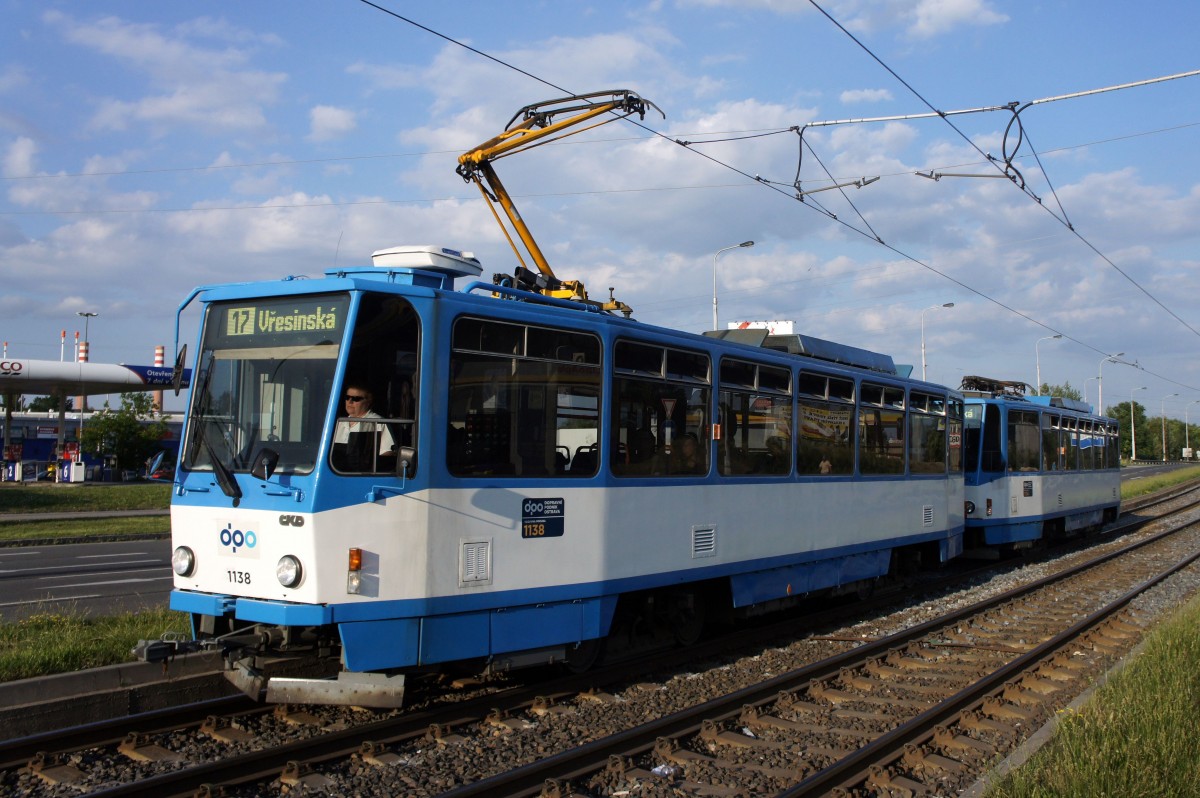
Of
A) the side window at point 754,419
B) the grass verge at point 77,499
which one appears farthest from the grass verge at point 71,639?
the grass verge at point 77,499

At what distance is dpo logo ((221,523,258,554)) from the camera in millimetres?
6570

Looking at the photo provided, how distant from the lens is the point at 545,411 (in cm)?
753

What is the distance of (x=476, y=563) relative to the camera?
22.9ft

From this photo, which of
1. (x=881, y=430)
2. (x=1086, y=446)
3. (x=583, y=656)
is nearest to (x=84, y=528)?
(x=881, y=430)

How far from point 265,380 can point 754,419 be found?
5.06 metres

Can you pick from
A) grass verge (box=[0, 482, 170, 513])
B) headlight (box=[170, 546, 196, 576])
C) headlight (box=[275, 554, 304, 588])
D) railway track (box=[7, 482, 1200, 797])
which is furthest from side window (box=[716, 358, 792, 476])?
grass verge (box=[0, 482, 170, 513])

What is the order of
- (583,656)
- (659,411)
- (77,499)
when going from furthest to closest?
(77,499) → (659,411) → (583,656)

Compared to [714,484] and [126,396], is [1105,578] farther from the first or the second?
[126,396]

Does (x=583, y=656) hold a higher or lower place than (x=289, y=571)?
lower

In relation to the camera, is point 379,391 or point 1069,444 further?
point 1069,444

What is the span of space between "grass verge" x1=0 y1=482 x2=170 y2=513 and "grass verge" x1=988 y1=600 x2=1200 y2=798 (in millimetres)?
28220

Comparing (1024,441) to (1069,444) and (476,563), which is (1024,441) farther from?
(476,563)

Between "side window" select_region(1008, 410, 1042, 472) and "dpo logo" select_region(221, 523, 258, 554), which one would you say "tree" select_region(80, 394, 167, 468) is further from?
"dpo logo" select_region(221, 523, 258, 554)

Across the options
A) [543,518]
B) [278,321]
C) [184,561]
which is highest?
[278,321]
